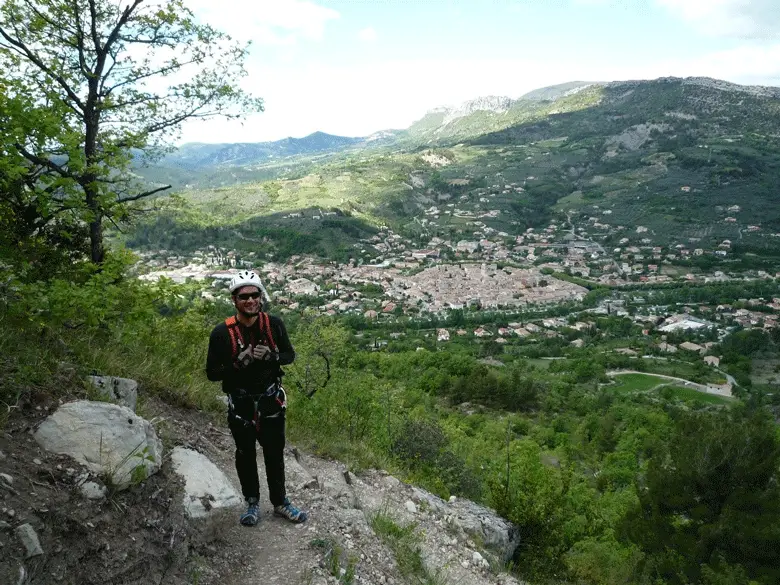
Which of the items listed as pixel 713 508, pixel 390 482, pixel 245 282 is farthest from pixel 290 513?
pixel 713 508

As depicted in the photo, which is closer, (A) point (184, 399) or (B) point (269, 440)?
(B) point (269, 440)

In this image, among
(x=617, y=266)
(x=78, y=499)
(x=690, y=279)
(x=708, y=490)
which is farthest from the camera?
(x=617, y=266)

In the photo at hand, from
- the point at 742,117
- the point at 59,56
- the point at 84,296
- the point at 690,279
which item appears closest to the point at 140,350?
the point at 84,296

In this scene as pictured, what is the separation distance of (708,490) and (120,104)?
15222mm

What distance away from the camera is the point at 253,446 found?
3.66 meters

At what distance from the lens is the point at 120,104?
622cm

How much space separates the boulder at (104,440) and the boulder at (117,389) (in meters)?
0.44

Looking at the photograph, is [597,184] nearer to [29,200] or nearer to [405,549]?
[405,549]

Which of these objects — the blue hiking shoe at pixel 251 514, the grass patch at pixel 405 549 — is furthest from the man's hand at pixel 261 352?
the grass patch at pixel 405 549

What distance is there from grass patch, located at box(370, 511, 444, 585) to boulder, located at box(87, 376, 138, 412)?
258 centimetres

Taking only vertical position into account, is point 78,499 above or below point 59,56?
below

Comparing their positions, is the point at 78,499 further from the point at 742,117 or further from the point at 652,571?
the point at 742,117

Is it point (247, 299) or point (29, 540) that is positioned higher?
point (247, 299)

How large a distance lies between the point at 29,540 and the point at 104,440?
0.81m
